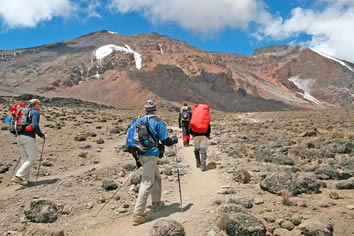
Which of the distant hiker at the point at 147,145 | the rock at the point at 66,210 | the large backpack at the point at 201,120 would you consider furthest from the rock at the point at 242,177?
the rock at the point at 66,210

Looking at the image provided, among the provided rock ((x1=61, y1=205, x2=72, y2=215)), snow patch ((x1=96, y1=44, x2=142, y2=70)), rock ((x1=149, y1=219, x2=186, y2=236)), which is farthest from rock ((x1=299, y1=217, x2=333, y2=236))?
snow patch ((x1=96, y1=44, x2=142, y2=70))

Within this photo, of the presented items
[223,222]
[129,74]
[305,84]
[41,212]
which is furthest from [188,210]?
[305,84]

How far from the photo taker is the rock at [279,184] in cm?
619

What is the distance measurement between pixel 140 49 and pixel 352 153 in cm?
10027

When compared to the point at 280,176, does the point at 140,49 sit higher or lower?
higher

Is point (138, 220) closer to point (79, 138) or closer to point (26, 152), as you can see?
point (26, 152)

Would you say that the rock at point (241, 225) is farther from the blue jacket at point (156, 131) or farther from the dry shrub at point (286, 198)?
the blue jacket at point (156, 131)

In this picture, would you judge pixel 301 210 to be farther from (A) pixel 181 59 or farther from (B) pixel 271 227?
(A) pixel 181 59

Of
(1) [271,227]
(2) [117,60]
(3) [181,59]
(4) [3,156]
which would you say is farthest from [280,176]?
(3) [181,59]

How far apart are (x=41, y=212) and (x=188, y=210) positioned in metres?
2.99

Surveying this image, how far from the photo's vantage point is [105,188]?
7.55 meters

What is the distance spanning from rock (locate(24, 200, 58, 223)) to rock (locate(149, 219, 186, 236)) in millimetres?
2452

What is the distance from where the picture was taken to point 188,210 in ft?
18.6

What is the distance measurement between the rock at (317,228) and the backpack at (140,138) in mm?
2938
